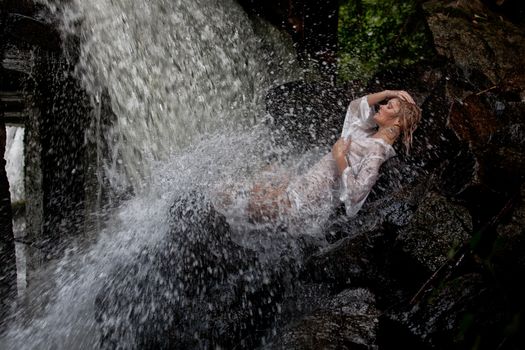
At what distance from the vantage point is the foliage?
19.2 ft

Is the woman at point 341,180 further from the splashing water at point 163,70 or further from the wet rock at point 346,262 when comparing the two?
the splashing water at point 163,70

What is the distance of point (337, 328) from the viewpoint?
2713 mm

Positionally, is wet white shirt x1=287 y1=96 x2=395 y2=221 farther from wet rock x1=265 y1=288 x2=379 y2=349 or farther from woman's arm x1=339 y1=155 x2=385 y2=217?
wet rock x1=265 y1=288 x2=379 y2=349

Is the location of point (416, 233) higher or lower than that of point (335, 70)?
lower

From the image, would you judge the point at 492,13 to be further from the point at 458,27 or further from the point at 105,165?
the point at 105,165

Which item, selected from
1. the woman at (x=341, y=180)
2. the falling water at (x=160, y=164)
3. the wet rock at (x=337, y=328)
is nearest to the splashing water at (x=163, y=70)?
the falling water at (x=160, y=164)

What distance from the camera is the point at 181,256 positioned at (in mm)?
3994

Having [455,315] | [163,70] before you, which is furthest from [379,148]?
[163,70]

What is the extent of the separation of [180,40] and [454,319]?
537 cm

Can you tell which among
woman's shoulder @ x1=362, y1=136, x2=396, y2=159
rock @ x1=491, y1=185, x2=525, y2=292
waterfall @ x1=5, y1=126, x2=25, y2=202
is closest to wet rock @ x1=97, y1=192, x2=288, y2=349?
woman's shoulder @ x1=362, y1=136, x2=396, y2=159

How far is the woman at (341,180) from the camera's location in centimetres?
387

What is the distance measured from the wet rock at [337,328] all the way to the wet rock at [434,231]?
23.3 inches

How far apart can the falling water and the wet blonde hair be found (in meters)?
1.96

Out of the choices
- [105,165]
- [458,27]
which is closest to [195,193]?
[105,165]
